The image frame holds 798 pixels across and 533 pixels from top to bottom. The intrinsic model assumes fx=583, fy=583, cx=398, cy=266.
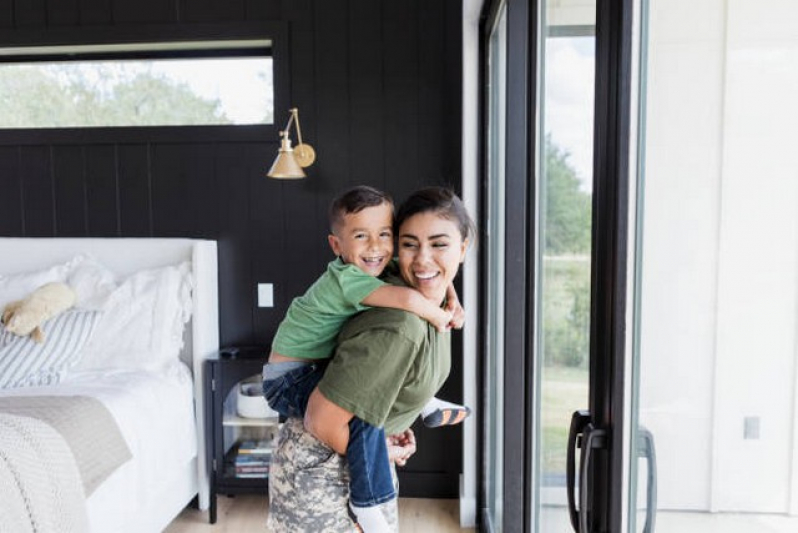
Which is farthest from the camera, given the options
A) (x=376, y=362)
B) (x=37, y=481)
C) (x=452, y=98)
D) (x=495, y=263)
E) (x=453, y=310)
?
(x=452, y=98)

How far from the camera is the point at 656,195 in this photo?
2.28ft

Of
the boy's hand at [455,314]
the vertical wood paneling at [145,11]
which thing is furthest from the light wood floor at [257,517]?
the vertical wood paneling at [145,11]

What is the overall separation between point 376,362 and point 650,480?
0.54 metres

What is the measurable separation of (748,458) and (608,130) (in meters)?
0.47

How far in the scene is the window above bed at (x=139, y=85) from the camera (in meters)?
3.04

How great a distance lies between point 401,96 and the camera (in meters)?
2.92

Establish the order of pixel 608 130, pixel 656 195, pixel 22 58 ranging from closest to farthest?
pixel 656 195 < pixel 608 130 < pixel 22 58

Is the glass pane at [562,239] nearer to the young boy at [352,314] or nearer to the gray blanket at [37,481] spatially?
the young boy at [352,314]

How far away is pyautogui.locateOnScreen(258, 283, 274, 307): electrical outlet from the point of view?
301 cm

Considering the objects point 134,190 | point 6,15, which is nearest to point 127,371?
point 134,190

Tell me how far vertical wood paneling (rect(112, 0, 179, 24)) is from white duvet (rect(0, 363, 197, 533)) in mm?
1761

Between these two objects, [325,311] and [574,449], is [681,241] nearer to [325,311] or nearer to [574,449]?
[574,449]

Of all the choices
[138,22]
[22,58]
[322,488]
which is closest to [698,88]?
[322,488]

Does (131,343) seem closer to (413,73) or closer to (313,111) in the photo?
(313,111)
